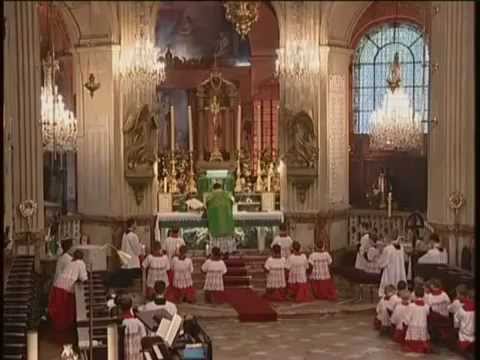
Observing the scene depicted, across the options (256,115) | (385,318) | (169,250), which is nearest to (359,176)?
(256,115)

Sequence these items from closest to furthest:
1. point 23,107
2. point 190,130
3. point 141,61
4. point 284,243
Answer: point 23,107 → point 141,61 → point 284,243 → point 190,130

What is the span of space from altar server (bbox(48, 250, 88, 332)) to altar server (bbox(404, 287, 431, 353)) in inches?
172

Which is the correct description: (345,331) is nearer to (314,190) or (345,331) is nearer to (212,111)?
(314,190)

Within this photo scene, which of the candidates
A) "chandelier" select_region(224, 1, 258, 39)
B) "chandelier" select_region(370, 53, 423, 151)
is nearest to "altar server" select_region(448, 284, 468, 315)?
"chandelier" select_region(224, 1, 258, 39)

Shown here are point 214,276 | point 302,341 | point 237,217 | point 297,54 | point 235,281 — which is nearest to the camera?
point 302,341

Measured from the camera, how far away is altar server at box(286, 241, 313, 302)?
17.2 meters

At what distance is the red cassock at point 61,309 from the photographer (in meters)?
15.1

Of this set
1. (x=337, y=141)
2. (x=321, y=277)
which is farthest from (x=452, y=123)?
(x=337, y=141)

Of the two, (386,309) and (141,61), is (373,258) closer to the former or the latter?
(386,309)

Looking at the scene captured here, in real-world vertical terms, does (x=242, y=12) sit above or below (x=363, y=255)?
above

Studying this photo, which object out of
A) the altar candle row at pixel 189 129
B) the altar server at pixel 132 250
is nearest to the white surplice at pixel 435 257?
the altar server at pixel 132 250

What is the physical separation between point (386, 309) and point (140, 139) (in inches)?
158

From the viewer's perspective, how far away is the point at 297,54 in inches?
646

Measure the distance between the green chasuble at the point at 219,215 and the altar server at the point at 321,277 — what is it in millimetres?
1688
